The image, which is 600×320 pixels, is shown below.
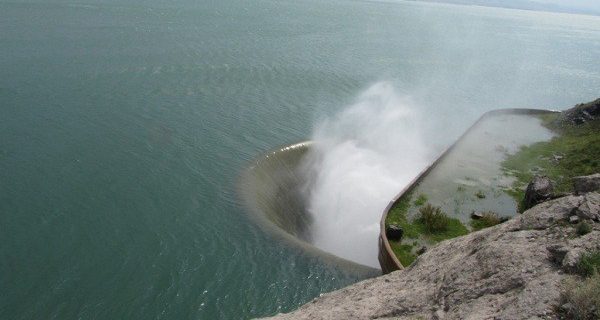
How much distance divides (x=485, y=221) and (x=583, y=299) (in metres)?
14.8

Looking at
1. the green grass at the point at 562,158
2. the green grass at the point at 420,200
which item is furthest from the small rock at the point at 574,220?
the green grass at the point at 562,158

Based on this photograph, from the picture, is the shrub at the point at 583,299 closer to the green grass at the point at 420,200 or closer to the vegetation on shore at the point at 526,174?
the vegetation on shore at the point at 526,174

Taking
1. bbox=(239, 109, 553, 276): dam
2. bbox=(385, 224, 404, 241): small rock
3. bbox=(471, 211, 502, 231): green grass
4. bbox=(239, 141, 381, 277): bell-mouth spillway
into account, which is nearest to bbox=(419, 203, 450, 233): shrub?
bbox=(239, 109, 553, 276): dam

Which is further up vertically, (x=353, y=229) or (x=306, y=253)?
(x=306, y=253)

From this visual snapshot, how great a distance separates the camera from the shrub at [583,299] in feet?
29.0

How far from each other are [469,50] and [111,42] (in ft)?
206

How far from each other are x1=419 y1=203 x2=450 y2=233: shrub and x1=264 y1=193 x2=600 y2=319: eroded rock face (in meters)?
7.95

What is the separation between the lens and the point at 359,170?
32656 millimetres

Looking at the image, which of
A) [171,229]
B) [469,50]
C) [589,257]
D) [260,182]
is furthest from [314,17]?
[589,257]

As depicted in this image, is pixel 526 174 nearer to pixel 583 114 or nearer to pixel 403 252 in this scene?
pixel 403 252

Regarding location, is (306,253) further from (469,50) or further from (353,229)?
(469,50)

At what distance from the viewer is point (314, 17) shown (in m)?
109

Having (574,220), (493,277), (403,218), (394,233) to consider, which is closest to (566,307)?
(493,277)

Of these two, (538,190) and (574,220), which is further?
(538,190)
